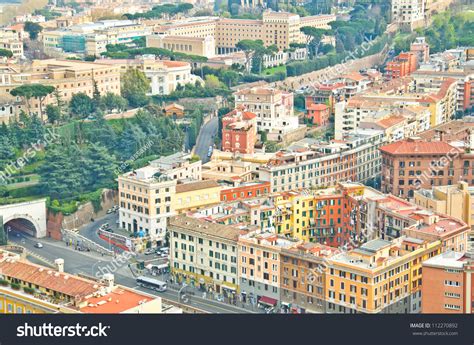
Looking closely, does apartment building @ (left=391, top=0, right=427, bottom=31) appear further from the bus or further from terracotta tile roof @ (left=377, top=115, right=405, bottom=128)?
the bus

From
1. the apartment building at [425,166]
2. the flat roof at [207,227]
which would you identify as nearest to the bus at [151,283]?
the flat roof at [207,227]

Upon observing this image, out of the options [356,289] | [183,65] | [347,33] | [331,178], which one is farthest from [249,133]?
[347,33]

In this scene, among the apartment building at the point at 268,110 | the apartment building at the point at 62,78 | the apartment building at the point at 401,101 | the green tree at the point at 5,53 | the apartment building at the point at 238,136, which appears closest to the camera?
the apartment building at the point at 238,136

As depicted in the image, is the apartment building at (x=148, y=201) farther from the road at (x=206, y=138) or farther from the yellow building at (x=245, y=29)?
the yellow building at (x=245, y=29)

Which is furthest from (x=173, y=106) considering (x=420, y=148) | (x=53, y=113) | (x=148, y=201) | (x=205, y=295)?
(x=205, y=295)
